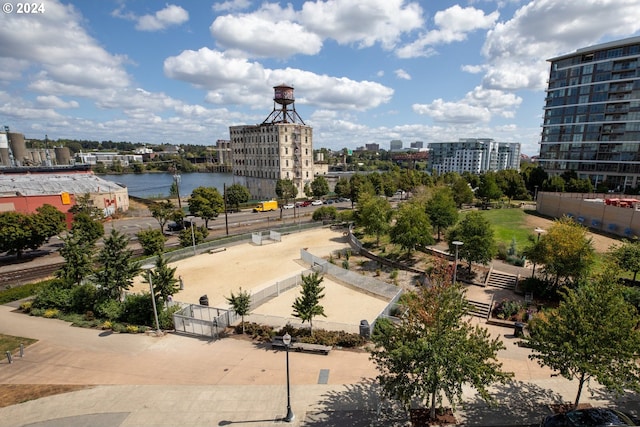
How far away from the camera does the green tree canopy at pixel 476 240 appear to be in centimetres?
2602

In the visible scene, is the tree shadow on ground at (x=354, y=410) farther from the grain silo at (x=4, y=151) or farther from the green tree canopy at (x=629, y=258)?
the grain silo at (x=4, y=151)

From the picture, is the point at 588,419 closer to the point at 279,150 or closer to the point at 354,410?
the point at 354,410

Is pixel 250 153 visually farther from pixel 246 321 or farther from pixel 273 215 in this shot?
pixel 246 321

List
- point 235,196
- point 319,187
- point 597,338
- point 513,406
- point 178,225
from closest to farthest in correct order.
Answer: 1. point 597,338
2. point 513,406
3. point 178,225
4. point 235,196
5. point 319,187

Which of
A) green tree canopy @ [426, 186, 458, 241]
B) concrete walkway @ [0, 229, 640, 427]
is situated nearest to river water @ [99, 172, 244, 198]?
green tree canopy @ [426, 186, 458, 241]

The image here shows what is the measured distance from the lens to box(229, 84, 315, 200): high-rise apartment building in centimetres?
8338

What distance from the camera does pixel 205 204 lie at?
46.0 m

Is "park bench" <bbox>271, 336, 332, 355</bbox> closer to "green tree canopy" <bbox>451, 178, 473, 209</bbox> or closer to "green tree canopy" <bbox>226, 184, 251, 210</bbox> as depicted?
"green tree canopy" <bbox>451, 178, 473, 209</bbox>

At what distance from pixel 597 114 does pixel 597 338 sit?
85.6 meters

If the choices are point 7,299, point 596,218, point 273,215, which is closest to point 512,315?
point 596,218

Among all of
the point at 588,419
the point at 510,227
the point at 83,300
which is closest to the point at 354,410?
the point at 588,419

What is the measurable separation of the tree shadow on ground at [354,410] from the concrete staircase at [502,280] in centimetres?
1647

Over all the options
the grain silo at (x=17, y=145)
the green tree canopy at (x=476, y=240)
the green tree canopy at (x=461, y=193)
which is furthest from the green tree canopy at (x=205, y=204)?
the grain silo at (x=17, y=145)

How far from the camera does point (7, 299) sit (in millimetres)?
24734
